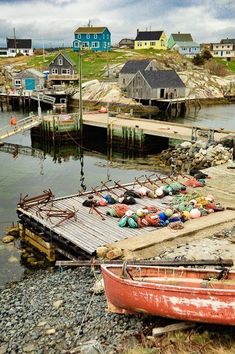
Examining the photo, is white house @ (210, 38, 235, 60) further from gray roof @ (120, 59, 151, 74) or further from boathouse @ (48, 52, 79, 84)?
boathouse @ (48, 52, 79, 84)

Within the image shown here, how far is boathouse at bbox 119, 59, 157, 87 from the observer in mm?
72400

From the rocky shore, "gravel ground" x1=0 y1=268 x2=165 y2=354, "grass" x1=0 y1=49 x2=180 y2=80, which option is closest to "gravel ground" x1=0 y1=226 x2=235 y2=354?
"gravel ground" x1=0 y1=268 x2=165 y2=354

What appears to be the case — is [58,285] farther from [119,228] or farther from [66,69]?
[66,69]

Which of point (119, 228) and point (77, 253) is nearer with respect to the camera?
point (77, 253)

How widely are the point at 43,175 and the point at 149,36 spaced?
331 feet

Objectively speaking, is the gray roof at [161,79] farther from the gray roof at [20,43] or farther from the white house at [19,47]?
the gray roof at [20,43]

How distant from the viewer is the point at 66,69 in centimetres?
8194

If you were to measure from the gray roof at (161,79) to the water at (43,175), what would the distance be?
26.4 m

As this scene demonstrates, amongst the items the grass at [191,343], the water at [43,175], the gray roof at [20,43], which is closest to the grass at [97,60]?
the gray roof at [20,43]

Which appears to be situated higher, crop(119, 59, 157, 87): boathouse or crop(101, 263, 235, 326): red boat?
crop(119, 59, 157, 87): boathouse

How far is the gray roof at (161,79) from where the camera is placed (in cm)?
6456

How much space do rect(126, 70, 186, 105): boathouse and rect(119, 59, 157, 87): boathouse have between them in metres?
5.78

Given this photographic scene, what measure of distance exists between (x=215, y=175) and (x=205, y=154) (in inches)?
276

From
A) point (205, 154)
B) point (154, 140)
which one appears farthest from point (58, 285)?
point (154, 140)
